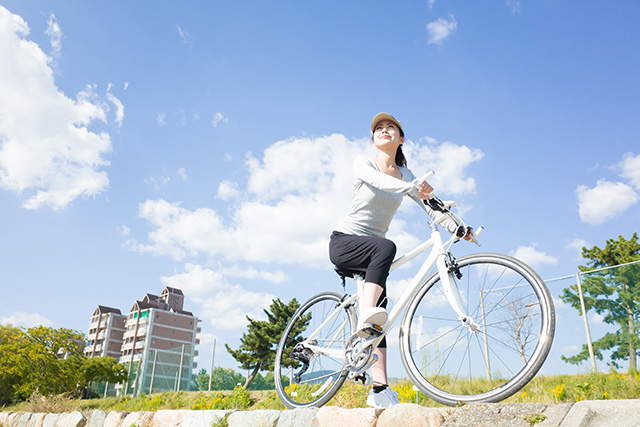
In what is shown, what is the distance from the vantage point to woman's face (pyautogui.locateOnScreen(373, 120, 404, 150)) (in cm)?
351

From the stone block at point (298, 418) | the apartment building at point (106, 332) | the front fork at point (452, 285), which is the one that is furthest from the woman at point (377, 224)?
the apartment building at point (106, 332)

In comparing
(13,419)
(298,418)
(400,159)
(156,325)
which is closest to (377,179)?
(400,159)

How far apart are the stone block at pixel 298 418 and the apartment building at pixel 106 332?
240 ft

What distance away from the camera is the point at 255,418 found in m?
3.54

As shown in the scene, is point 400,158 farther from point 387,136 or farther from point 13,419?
point 13,419

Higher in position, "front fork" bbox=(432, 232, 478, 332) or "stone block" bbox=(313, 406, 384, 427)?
"front fork" bbox=(432, 232, 478, 332)

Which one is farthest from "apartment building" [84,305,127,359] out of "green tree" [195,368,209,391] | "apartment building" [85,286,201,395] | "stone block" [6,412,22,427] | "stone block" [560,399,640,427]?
"stone block" [560,399,640,427]

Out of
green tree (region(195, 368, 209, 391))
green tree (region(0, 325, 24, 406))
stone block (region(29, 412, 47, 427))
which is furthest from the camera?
green tree (region(0, 325, 24, 406))

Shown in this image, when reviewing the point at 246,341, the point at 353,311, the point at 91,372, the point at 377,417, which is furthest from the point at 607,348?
the point at 91,372

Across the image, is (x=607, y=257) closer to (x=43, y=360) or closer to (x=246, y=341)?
(x=246, y=341)

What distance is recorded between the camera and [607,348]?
7008 millimetres

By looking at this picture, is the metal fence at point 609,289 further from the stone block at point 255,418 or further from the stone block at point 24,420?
the stone block at point 24,420

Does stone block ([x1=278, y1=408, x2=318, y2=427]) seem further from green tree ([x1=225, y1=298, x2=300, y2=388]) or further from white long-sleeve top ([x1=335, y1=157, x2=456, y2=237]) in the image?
green tree ([x1=225, y1=298, x2=300, y2=388])

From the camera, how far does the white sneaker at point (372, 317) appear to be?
285 centimetres
